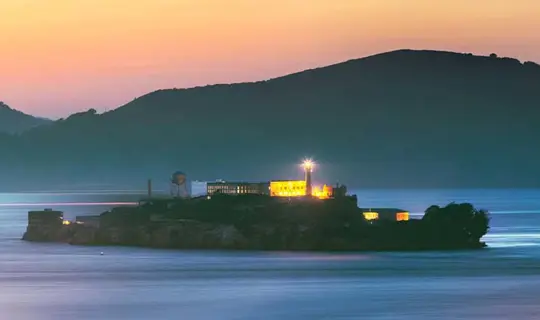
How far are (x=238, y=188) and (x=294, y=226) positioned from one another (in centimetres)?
1617

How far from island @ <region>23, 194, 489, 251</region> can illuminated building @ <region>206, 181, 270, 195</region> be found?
7190 millimetres

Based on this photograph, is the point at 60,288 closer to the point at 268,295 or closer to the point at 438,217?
the point at 268,295

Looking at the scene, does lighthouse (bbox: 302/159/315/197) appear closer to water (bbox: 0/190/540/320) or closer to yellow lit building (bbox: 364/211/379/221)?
yellow lit building (bbox: 364/211/379/221)

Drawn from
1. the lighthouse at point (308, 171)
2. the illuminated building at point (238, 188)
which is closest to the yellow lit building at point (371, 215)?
the lighthouse at point (308, 171)

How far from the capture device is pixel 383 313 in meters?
55.9

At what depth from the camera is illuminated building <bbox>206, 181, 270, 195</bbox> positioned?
99625 millimetres

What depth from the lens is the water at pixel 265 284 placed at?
56438mm

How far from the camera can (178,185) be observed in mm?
105688

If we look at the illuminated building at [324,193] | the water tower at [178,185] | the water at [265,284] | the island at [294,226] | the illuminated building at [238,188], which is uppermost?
the water tower at [178,185]

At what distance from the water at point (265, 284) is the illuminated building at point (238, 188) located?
41.3 feet

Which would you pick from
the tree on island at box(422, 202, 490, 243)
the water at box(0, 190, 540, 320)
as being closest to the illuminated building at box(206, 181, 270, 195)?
the water at box(0, 190, 540, 320)

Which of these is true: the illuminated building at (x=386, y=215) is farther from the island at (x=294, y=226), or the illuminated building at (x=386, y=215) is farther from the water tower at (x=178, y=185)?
the water tower at (x=178, y=185)

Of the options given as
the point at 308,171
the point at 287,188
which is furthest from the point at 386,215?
the point at 287,188

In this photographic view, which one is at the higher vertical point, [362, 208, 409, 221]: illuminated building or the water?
[362, 208, 409, 221]: illuminated building
